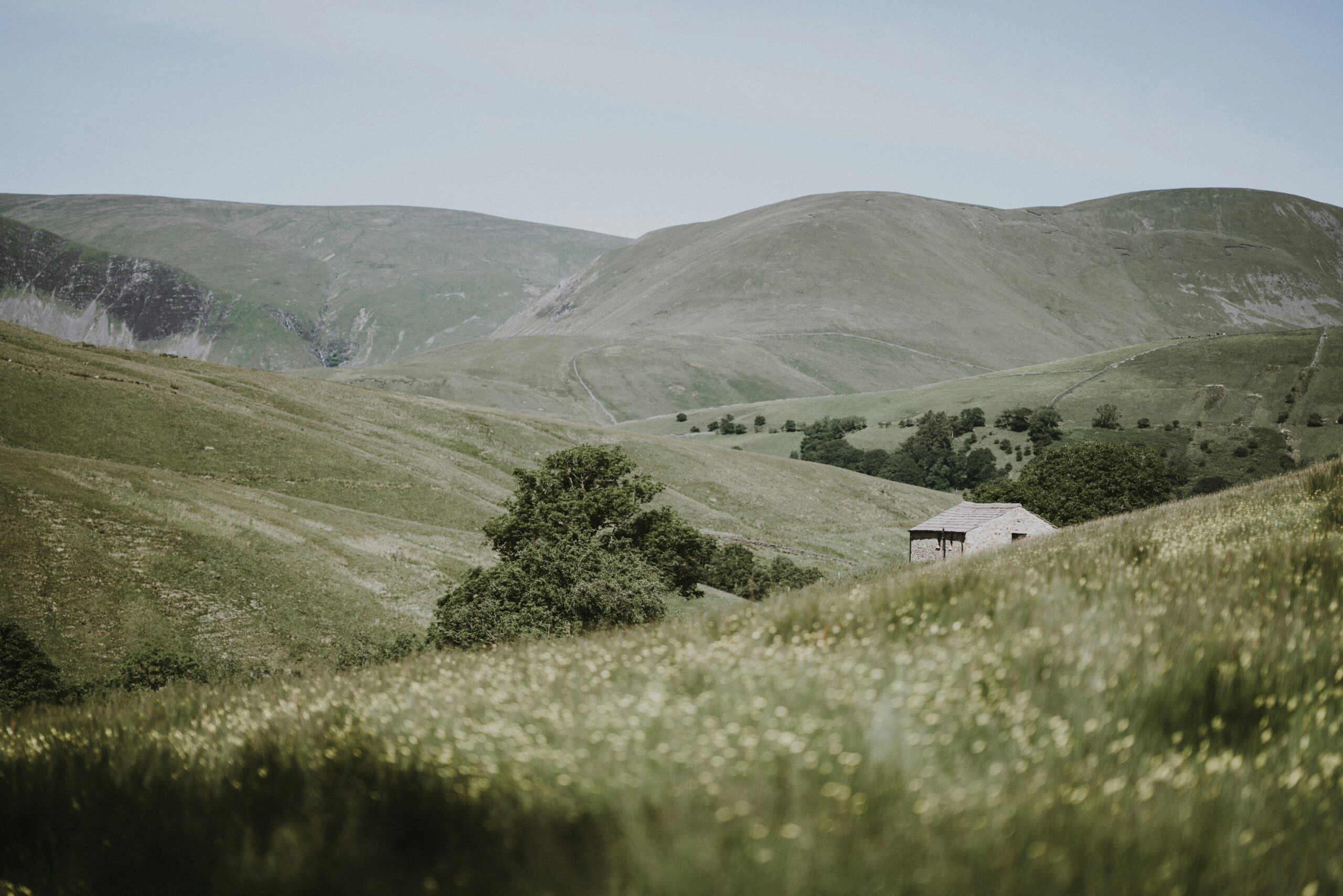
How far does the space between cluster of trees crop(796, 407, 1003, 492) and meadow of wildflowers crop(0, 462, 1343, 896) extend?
147418 millimetres

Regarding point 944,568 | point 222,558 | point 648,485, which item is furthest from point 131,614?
point 944,568

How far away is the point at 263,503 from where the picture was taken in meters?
54.6

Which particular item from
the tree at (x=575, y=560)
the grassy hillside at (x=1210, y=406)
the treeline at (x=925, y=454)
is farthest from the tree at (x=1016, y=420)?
the tree at (x=575, y=560)

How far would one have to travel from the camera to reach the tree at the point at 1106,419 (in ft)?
546

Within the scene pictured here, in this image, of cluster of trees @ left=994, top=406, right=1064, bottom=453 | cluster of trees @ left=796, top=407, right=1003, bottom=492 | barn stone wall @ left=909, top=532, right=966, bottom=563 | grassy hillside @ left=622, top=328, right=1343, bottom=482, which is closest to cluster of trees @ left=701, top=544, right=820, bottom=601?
barn stone wall @ left=909, top=532, right=966, bottom=563

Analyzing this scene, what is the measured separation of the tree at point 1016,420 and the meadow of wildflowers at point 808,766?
559 ft

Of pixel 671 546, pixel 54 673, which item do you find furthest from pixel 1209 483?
pixel 54 673

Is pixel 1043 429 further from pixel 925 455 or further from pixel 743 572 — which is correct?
pixel 743 572

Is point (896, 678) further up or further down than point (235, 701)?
further up

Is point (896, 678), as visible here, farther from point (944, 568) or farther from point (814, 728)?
point (944, 568)

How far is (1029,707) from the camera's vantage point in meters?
3.49

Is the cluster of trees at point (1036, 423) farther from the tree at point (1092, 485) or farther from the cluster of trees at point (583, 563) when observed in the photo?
the cluster of trees at point (583, 563)

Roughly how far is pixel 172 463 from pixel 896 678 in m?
68.3

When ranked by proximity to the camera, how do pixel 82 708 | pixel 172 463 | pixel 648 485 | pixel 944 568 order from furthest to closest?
1. pixel 172 463
2. pixel 648 485
3. pixel 944 568
4. pixel 82 708
